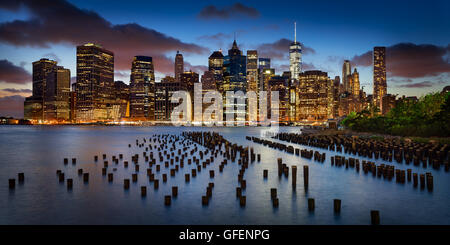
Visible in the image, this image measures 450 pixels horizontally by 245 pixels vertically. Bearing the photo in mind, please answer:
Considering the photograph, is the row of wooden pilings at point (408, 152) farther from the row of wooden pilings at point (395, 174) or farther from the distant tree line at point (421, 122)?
the distant tree line at point (421, 122)

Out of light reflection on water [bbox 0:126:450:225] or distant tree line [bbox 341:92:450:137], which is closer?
light reflection on water [bbox 0:126:450:225]

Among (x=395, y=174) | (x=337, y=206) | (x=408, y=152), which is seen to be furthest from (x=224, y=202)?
(x=408, y=152)

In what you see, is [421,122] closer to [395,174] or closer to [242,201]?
[395,174]

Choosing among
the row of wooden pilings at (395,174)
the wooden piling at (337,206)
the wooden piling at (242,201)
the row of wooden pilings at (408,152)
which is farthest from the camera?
the row of wooden pilings at (408,152)

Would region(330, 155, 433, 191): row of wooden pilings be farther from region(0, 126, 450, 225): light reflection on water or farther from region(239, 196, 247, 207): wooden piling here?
region(239, 196, 247, 207): wooden piling

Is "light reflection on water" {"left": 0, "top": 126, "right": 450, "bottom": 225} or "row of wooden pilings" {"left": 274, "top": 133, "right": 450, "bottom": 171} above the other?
"row of wooden pilings" {"left": 274, "top": 133, "right": 450, "bottom": 171}

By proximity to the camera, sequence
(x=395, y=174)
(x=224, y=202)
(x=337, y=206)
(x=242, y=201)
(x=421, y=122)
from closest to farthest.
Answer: (x=337, y=206), (x=242, y=201), (x=224, y=202), (x=395, y=174), (x=421, y=122)

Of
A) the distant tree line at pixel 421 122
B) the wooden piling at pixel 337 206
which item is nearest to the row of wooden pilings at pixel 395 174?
the wooden piling at pixel 337 206

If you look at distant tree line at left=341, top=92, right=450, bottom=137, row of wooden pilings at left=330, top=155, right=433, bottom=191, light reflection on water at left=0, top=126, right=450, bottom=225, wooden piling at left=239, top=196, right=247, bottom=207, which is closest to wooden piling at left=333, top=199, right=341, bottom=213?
light reflection on water at left=0, top=126, right=450, bottom=225

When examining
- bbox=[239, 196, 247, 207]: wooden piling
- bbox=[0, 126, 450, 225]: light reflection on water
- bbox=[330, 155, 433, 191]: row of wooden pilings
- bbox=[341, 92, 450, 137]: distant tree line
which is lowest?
bbox=[0, 126, 450, 225]: light reflection on water
